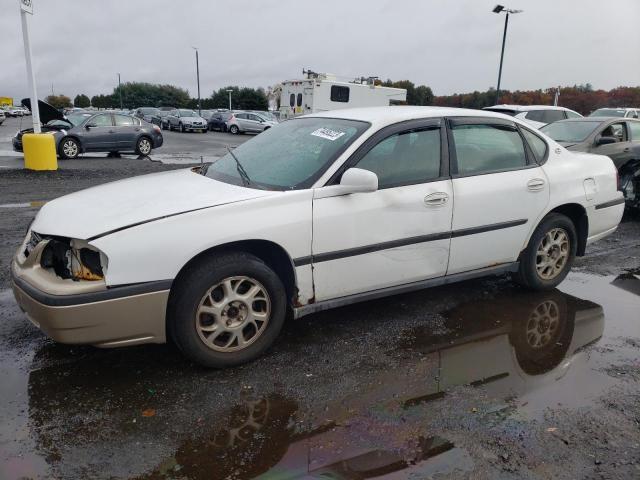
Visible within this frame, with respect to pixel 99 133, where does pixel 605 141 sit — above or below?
above

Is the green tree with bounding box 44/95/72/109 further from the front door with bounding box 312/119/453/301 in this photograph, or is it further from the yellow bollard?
the front door with bounding box 312/119/453/301

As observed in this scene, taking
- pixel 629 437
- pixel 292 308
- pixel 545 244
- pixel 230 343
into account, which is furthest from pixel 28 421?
pixel 545 244

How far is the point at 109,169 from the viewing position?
13117 millimetres

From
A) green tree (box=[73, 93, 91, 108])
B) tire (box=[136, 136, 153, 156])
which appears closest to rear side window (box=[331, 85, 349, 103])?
tire (box=[136, 136, 153, 156])

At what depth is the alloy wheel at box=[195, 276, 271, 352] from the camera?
10.7 feet

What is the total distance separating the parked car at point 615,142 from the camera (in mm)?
8648

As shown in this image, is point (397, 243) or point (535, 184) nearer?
point (397, 243)

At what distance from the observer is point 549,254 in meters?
4.82

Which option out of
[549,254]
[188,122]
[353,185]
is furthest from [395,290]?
[188,122]

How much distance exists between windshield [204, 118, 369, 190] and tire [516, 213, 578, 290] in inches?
74.9

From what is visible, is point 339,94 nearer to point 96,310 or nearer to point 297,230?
point 297,230

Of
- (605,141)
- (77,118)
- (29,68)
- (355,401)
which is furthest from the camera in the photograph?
(77,118)

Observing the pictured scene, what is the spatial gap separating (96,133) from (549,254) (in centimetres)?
1469

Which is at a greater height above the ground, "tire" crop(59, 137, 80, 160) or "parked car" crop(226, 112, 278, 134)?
"parked car" crop(226, 112, 278, 134)
